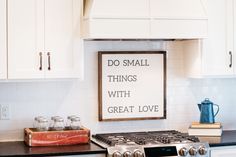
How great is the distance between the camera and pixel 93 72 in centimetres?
439

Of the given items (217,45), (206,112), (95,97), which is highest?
(217,45)

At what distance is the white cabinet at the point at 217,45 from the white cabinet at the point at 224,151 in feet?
2.06

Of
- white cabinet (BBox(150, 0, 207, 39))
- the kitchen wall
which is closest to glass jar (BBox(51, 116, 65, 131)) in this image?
the kitchen wall

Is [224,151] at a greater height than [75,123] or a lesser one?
lesser

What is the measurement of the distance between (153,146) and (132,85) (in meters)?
0.78

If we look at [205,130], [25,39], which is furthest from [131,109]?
[25,39]

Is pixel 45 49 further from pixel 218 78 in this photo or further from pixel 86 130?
pixel 218 78

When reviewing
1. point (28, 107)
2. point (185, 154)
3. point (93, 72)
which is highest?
point (93, 72)

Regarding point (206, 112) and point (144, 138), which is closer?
point (144, 138)

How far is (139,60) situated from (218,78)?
2.51 ft

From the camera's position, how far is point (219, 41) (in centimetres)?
437

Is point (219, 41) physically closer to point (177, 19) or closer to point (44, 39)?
point (177, 19)

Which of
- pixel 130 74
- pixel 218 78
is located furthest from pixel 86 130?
pixel 218 78

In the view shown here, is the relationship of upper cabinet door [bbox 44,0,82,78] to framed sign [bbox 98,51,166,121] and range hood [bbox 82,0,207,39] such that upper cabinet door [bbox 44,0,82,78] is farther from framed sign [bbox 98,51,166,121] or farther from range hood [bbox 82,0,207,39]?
framed sign [bbox 98,51,166,121]
